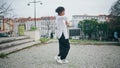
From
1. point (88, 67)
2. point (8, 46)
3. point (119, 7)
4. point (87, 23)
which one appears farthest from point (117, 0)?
point (88, 67)

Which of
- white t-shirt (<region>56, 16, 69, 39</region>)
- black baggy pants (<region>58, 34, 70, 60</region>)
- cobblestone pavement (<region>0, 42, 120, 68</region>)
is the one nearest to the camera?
cobblestone pavement (<region>0, 42, 120, 68</region>)

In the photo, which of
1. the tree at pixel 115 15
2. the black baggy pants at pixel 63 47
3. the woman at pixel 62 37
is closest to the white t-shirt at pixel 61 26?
the woman at pixel 62 37

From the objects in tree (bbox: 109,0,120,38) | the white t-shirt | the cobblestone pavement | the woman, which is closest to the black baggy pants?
the woman

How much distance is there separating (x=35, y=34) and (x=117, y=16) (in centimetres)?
3474

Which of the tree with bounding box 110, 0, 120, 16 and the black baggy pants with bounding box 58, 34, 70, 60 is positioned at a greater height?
the tree with bounding box 110, 0, 120, 16

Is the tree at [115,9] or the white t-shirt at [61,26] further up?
the tree at [115,9]

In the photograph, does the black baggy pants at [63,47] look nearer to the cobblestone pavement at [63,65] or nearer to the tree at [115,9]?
the cobblestone pavement at [63,65]

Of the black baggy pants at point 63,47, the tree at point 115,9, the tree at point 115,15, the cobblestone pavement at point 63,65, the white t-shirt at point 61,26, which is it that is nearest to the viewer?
the cobblestone pavement at point 63,65

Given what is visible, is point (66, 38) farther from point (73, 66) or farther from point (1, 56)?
point (1, 56)

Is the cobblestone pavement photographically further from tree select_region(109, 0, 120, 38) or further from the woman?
tree select_region(109, 0, 120, 38)

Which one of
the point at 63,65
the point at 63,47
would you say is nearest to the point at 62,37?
the point at 63,47

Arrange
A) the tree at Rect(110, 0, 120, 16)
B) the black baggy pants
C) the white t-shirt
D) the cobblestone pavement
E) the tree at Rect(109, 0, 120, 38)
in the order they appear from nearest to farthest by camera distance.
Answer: the cobblestone pavement, the black baggy pants, the white t-shirt, the tree at Rect(110, 0, 120, 16), the tree at Rect(109, 0, 120, 38)

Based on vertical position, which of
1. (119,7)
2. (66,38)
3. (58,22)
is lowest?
(66,38)

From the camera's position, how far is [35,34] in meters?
14.9
